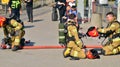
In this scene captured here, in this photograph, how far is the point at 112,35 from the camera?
13.1 meters

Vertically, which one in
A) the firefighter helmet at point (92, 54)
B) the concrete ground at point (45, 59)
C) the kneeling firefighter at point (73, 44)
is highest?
the kneeling firefighter at point (73, 44)

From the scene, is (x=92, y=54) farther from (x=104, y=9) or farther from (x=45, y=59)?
(x=104, y=9)

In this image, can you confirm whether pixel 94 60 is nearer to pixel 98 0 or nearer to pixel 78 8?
pixel 78 8

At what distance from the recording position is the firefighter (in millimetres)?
12984

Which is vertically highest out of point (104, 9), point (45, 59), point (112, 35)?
point (112, 35)

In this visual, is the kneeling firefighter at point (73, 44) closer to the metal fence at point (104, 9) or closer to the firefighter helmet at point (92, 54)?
the firefighter helmet at point (92, 54)

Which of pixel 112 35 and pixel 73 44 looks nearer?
pixel 73 44

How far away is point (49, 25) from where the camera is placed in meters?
22.6

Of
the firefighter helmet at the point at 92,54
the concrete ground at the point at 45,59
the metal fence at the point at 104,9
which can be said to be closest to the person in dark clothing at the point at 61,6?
the metal fence at the point at 104,9

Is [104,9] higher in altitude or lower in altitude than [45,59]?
higher

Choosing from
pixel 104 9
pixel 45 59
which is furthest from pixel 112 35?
pixel 104 9

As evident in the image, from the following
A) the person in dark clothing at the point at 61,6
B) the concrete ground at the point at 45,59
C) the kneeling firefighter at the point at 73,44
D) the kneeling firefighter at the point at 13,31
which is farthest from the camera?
the person in dark clothing at the point at 61,6

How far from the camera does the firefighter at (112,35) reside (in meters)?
13.0

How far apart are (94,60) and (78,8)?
1117cm
